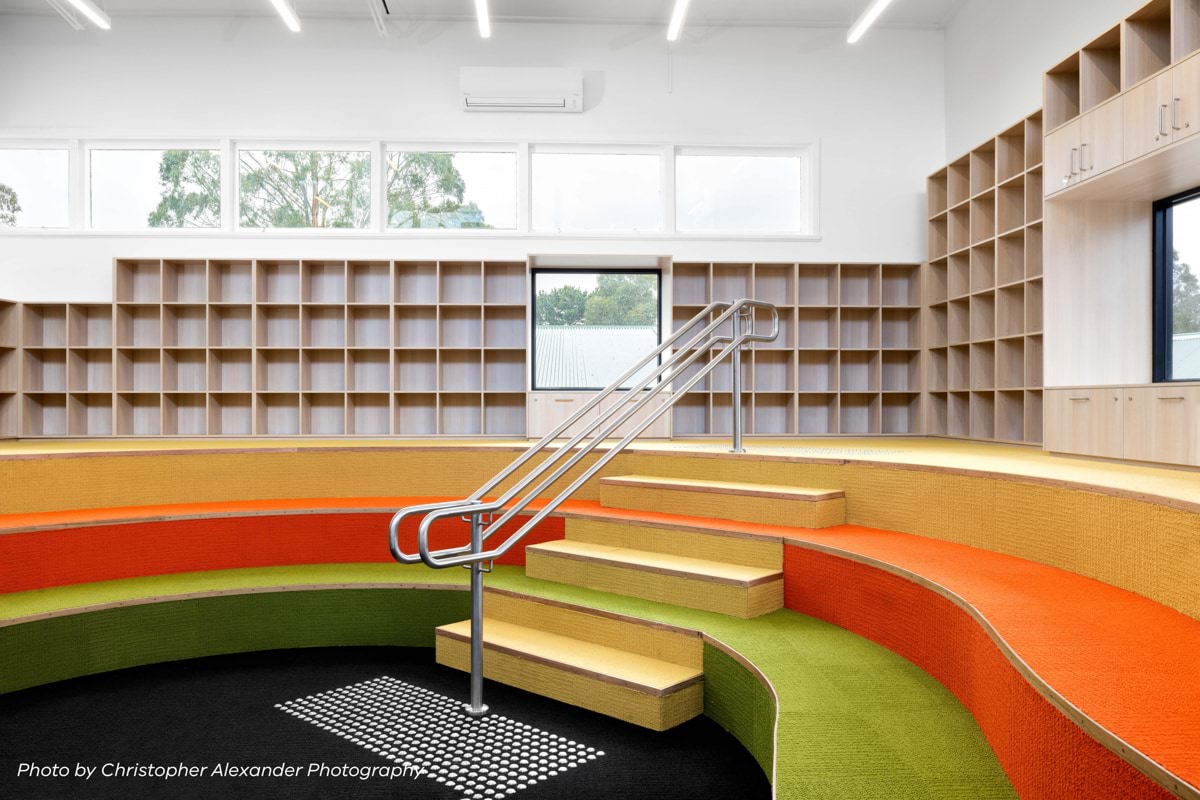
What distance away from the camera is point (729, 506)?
371cm

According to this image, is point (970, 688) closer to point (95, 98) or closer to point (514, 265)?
point (514, 265)

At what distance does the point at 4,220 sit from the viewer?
7.24 m

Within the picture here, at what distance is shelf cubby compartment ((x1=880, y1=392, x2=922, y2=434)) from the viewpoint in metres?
7.24

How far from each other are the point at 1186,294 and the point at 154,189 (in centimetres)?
805

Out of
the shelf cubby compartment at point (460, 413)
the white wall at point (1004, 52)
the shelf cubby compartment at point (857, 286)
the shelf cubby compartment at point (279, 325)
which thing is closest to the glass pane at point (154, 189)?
the shelf cubby compartment at point (279, 325)

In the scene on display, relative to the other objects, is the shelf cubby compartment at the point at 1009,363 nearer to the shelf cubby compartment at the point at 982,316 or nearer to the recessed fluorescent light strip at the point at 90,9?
the shelf cubby compartment at the point at 982,316

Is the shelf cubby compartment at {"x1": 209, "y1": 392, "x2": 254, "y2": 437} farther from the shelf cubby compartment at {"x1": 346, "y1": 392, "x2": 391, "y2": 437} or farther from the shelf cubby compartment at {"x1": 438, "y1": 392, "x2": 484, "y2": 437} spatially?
the shelf cubby compartment at {"x1": 438, "y1": 392, "x2": 484, "y2": 437}

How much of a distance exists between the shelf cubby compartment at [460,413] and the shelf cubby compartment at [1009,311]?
4290 mm

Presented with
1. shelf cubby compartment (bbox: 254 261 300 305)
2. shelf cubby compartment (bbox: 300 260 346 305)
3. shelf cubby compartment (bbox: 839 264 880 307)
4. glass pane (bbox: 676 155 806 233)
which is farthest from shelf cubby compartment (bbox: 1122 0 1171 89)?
shelf cubby compartment (bbox: 254 261 300 305)

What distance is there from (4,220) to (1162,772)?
8962 mm

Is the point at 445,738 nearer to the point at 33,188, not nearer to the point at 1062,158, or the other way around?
the point at 1062,158

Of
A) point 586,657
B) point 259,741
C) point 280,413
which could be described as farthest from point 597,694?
point 280,413

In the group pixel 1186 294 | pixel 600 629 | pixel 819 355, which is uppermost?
pixel 1186 294

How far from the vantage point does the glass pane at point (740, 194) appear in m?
7.44
